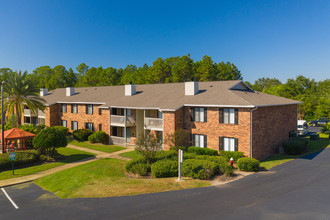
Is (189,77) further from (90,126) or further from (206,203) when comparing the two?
(206,203)

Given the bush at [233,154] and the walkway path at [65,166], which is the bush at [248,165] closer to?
the bush at [233,154]

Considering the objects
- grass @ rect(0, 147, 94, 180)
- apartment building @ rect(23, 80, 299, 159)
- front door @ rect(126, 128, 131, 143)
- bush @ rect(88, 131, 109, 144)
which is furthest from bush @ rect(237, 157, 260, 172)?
bush @ rect(88, 131, 109, 144)

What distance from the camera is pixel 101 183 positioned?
17.2 metres

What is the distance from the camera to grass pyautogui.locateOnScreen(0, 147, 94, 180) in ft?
69.7

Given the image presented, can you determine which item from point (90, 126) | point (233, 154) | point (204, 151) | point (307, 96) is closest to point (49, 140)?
point (90, 126)

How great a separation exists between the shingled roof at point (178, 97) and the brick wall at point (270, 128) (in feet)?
3.10

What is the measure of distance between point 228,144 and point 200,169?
6712 mm

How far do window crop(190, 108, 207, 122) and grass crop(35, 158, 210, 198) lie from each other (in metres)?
9.06

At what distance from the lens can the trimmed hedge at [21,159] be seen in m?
22.7

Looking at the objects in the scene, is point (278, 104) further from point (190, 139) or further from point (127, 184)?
point (127, 184)

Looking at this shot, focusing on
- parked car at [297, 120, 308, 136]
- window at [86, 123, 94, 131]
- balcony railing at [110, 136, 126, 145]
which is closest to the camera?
balcony railing at [110, 136, 126, 145]

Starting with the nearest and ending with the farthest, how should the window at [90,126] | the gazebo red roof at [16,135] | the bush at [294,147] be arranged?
the bush at [294,147]
the gazebo red roof at [16,135]
the window at [90,126]

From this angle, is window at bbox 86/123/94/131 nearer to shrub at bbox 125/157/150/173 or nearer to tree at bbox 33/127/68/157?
tree at bbox 33/127/68/157

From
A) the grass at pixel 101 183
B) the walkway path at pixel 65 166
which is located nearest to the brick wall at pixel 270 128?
the grass at pixel 101 183
